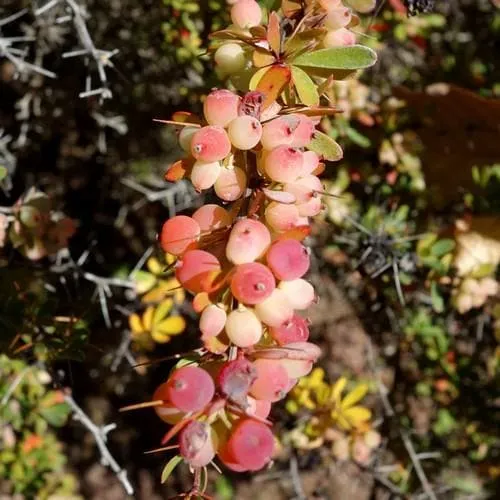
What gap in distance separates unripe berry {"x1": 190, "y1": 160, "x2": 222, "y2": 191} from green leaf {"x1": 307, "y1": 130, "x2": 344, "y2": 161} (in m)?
0.10

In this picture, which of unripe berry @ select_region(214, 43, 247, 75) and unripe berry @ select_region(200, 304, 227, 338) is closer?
unripe berry @ select_region(200, 304, 227, 338)

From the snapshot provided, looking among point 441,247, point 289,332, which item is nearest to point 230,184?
point 289,332

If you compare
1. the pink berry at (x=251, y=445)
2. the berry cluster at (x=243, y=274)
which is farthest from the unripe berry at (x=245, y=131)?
the pink berry at (x=251, y=445)

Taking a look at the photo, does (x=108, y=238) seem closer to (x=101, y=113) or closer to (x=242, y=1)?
(x=101, y=113)

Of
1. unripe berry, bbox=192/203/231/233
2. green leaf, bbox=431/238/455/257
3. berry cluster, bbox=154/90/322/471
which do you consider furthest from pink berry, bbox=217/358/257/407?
green leaf, bbox=431/238/455/257

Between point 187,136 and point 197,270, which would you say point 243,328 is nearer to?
point 197,270

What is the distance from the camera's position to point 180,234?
566mm

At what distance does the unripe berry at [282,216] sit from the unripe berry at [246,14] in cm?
18

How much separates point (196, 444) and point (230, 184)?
198 mm

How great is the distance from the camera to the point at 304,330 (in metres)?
0.59

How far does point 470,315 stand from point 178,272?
0.88m

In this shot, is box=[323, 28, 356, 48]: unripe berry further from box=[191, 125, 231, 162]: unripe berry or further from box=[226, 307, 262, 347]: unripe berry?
box=[226, 307, 262, 347]: unripe berry

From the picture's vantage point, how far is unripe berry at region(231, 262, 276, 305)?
1.71ft

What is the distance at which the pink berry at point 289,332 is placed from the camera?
0.56 meters
